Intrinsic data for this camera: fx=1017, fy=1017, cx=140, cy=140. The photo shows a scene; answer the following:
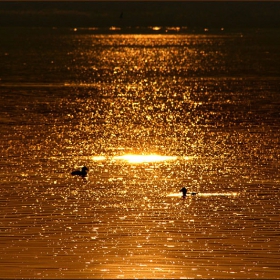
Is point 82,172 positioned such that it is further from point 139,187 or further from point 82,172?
point 139,187

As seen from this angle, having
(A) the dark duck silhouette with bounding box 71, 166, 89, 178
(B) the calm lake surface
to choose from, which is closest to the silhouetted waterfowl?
(A) the dark duck silhouette with bounding box 71, 166, 89, 178

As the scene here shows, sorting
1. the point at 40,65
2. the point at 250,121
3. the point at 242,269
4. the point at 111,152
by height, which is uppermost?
the point at 40,65

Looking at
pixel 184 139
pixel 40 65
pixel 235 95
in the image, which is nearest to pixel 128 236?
pixel 184 139

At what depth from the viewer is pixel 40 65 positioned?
356 ft

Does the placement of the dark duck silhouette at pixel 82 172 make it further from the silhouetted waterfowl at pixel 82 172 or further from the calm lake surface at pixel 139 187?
the calm lake surface at pixel 139 187

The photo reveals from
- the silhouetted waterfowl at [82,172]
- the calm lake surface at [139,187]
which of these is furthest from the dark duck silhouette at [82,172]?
the calm lake surface at [139,187]

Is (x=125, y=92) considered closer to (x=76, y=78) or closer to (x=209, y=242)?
(x=76, y=78)

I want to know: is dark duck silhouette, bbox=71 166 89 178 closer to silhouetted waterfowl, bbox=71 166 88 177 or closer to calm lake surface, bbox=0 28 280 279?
silhouetted waterfowl, bbox=71 166 88 177

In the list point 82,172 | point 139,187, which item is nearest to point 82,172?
point 82,172

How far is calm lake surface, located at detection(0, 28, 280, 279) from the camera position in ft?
76.3

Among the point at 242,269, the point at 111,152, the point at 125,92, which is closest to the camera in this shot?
the point at 242,269

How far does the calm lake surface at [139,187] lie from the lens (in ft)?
76.3

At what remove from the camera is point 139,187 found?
31.8 metres

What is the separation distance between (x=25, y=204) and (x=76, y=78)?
61085 mm
